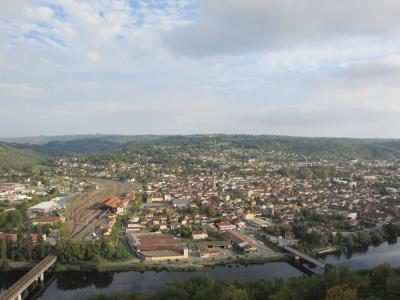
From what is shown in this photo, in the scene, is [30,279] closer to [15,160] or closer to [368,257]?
[368,257]

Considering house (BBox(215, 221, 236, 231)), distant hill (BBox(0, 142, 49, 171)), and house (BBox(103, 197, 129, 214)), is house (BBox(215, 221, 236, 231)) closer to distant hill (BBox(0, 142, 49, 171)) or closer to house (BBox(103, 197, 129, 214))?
house (BBox(103, 197, 129, 214))

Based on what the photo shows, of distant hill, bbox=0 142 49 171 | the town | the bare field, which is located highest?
distant hill, bbox=0 142 49 171

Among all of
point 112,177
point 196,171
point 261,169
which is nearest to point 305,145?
point 261,169

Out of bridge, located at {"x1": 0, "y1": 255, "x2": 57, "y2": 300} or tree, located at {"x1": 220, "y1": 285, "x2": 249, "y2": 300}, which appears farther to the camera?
bridge, located at {"x1": 0, "y1": 255, "x2": 57, "y2": 300}

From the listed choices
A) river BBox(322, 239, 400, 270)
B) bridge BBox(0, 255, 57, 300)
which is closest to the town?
river BBox(322, 239, 400, 270)

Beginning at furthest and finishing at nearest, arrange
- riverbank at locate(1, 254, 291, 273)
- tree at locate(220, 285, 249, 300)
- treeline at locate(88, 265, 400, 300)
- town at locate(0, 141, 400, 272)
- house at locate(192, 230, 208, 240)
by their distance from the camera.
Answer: house at locate(192, 230, 208, 240), town at locate(0, 141, 400, 272), riverbank at locate(1, 254, 291, 273), tree at locate(220, 285, 249, 300), treeline at locate(88, 265, 400, 300)

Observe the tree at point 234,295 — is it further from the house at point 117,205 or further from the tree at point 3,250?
the house at point 117,205
